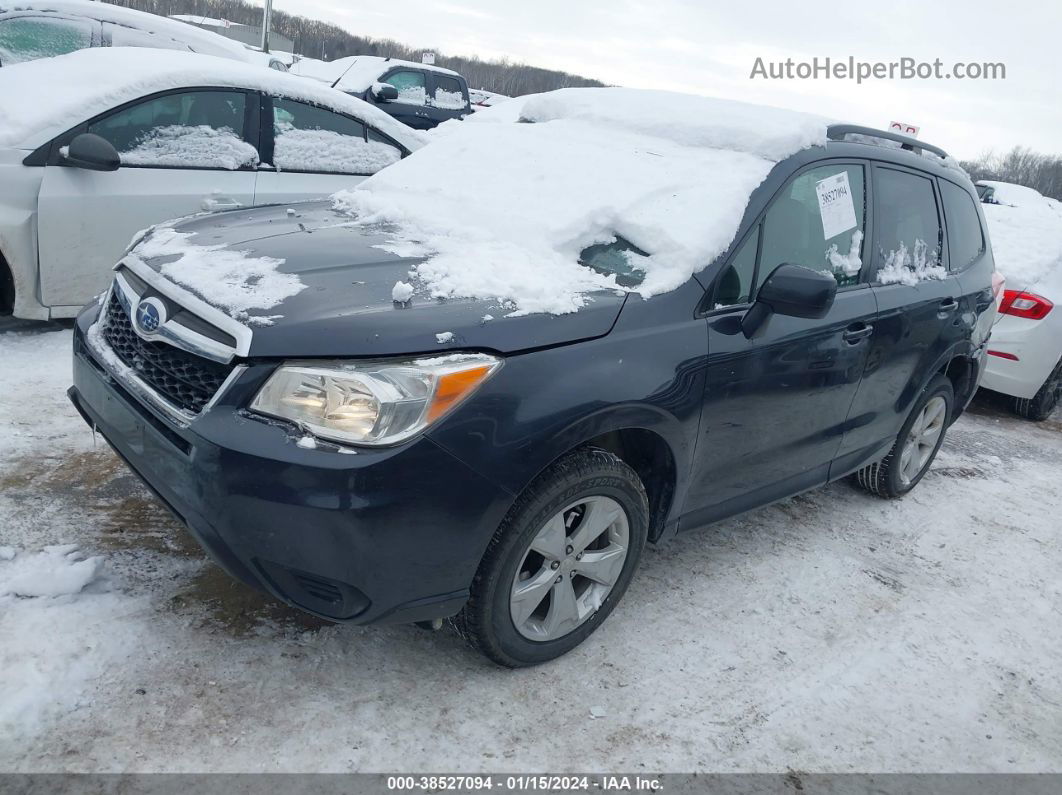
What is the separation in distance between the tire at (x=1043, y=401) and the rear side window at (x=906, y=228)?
306 cm

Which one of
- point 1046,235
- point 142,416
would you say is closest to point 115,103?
point 142,416

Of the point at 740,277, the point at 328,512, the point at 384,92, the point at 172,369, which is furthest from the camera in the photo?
the point at 384,92

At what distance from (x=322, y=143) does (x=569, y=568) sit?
12.6 feet

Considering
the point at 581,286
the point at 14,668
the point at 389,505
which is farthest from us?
the point at 581,286

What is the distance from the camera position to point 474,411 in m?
2.19

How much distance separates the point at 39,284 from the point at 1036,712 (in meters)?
4.91

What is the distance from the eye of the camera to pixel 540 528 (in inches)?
96.1

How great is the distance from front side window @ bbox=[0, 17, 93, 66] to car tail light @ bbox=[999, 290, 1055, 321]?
7647 millimetres

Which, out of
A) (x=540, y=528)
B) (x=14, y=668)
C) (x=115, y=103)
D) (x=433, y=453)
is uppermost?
(x=115, y=103)

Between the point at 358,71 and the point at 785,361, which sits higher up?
the point at 358,71

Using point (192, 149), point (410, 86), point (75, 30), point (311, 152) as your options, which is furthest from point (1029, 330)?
point (410, 86)

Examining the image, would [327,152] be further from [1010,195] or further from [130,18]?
[1010,195]

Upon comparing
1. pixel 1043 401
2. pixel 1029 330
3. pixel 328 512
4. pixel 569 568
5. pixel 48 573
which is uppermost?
pixel 1029 330

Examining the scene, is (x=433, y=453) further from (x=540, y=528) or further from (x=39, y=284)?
(x=39, y=284)
